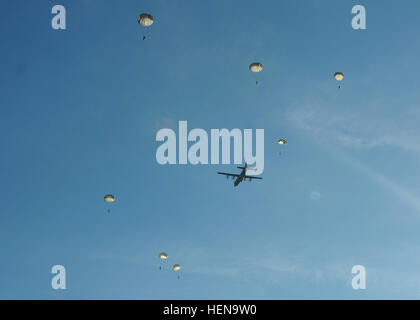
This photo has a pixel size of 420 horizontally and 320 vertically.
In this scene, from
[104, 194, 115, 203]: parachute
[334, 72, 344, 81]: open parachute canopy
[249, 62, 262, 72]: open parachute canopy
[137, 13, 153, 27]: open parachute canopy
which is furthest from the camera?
[104, 194, 115, 203]: parachute

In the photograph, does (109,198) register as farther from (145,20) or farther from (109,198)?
(145,20)

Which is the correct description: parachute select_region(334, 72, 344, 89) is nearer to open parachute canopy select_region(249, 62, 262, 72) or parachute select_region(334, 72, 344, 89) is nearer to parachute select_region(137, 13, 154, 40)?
open parachute canopy select_region(249, 62, 262, 72)

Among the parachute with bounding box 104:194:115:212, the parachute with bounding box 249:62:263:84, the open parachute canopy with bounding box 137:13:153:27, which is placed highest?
the open parachute canopy with bounding box 137:13:153:27

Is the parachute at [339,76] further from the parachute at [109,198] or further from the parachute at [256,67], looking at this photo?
the parachute at [109,198]

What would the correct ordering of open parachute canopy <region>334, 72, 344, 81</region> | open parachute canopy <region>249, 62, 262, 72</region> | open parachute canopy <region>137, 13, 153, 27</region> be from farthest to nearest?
1. open parachute canopy <region>334, 72, 344, 81</region>
2. open parachute canopy <region>249, 62, 262, 72</region>
3. open parachute canopy <region>137, 13, 153, 27</region>

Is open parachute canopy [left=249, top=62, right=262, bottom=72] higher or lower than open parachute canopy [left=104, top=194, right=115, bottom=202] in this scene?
higher

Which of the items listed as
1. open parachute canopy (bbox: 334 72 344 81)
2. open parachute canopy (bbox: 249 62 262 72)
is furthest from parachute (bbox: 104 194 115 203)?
open parachute canopy (bbox: 334 72 344 81)

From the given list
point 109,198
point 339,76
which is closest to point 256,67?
point 339,76

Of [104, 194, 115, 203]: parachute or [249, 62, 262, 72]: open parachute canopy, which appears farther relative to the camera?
[104, 194, 115, 203]: parachute

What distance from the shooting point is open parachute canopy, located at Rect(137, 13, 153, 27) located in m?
33.8
